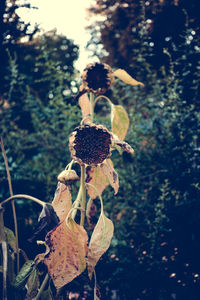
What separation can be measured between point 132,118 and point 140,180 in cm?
29

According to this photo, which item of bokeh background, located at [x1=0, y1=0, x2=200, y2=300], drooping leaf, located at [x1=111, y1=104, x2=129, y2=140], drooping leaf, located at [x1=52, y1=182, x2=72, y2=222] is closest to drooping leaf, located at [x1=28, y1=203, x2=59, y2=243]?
drooping leaf, located at [x1=52, y1=182, x2=72, y2=222]

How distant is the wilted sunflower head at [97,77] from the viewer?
A: 2.35 feet

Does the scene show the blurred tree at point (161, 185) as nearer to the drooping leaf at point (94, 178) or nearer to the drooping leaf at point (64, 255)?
the drooping leaf at point (94, 178)

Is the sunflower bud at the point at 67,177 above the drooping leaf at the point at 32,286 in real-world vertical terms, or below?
above

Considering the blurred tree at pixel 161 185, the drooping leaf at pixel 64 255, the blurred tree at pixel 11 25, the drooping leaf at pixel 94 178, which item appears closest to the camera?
the drooping leaf at pixel 64 255

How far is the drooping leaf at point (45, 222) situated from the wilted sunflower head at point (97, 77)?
0.29m

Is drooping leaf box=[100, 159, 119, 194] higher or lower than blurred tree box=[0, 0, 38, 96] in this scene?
lower

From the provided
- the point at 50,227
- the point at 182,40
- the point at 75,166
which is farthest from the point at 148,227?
the point at 182,40

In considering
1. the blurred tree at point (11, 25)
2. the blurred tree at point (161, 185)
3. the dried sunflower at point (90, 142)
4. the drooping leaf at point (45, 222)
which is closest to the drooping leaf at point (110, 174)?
the dried sunflower at point (90, 142)

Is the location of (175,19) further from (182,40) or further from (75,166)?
(75,166)

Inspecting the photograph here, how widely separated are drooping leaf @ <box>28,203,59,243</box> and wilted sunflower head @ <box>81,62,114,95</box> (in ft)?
0.96

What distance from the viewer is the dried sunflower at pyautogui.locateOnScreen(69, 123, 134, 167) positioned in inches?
23.0

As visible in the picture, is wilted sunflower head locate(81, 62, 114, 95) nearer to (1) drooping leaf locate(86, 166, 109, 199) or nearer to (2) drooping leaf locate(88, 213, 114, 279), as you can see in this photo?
(1) drooping leaf locate(86, 166, 109, 199)

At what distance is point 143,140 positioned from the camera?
59.0 inches
